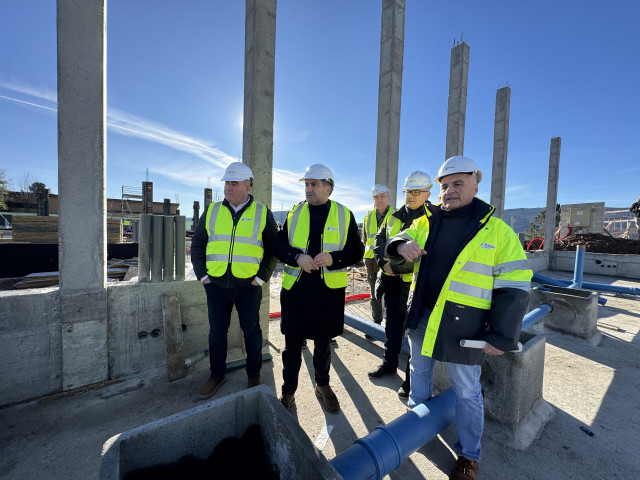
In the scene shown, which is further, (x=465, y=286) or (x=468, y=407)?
(x=468, y=407)

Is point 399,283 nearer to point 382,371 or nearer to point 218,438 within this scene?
point 382,371

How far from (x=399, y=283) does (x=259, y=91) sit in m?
3.04

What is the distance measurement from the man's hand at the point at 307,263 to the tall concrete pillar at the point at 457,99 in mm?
5662

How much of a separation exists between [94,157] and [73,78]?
2.46ft

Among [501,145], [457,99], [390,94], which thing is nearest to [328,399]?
[390,94]

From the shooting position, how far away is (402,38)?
563cm

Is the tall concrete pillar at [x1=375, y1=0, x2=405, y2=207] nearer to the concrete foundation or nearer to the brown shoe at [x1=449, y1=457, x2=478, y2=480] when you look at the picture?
the concrete foundation

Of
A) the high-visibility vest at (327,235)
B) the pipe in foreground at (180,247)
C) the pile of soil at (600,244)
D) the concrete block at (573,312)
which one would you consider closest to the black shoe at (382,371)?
the high-visibility vest at (327,235)

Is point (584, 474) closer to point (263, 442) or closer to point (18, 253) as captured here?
point (263, 442)

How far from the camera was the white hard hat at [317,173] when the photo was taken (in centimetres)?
262

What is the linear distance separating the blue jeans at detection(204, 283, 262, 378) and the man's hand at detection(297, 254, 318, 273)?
801mm

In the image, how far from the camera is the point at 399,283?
10.5ft

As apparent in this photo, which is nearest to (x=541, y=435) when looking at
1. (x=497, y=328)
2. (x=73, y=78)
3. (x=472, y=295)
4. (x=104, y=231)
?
(x=497, y=328)

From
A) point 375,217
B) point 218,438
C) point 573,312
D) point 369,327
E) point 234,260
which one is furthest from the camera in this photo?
point 573,312
